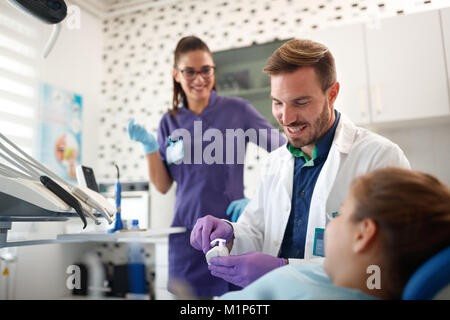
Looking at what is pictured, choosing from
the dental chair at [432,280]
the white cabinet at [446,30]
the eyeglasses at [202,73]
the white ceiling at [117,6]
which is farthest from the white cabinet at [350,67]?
the white ceiling at [117,6]

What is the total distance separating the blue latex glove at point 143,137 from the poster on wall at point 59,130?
185mm

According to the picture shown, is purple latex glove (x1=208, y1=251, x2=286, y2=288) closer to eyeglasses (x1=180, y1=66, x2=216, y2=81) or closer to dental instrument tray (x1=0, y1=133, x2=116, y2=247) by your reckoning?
dental instrument tray (x1=0, y1=133, x2=116, y2=247)

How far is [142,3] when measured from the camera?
3.24 feet

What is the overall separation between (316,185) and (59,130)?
2.47 ft

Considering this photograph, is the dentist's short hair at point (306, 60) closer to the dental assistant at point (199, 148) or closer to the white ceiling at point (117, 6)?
the dental assistant at point (199, 148)

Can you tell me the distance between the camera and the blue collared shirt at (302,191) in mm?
724

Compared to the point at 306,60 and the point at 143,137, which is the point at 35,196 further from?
the point at 306,60

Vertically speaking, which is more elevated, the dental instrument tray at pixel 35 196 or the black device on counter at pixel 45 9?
the black device on counter at pixel 45 9

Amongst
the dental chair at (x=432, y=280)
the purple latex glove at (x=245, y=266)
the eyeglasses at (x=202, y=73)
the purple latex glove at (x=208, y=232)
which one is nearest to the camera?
the dental chair at (x=432, y=280)

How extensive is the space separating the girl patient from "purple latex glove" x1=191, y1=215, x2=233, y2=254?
208mm

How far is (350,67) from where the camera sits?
2.48ft

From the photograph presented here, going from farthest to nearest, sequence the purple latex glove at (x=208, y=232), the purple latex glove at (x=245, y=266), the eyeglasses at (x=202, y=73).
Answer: the eyeglasses at (x=202, y=73), the purple latex glove at (x=208, y=232), the purple latex glove at (x=245, y=266)
